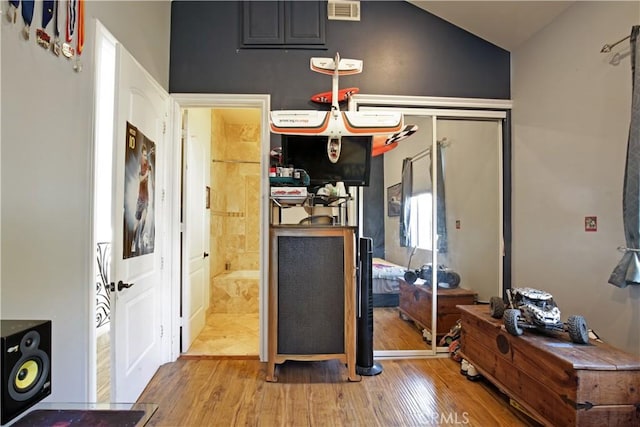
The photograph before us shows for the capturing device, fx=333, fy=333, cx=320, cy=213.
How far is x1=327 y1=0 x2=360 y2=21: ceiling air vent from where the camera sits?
3.15 meters

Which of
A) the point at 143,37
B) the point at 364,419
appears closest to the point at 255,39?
the point at 143,37

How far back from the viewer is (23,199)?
1.37m

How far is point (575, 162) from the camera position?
2.59m

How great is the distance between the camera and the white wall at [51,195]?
4.30 feet

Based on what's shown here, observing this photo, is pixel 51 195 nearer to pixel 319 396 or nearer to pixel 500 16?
pixel 319 396

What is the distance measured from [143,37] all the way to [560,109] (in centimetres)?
336

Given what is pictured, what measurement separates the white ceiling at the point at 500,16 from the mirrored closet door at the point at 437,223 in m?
0.63

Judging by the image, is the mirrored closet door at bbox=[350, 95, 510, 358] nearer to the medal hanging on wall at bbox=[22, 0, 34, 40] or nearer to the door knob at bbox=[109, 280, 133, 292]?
the door knob at bbox=[109, 280, 133, 292]

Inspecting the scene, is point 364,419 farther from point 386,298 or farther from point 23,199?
point 23,199

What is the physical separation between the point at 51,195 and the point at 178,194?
1578 mm

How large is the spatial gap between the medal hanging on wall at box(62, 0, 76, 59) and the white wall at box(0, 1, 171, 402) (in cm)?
5

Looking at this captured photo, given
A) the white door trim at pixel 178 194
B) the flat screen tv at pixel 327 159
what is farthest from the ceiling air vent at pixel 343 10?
the flat screen tv at pixel 327 159

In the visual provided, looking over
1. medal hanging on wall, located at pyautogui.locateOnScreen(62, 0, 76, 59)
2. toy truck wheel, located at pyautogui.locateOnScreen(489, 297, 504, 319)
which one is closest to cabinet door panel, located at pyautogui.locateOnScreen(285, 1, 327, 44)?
medal hanging on wall, located at pyautogui.locateOnScreen(62, 0, 76, 59)

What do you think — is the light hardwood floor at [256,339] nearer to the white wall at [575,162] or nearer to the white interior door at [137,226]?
the white interior door at [137,226]
